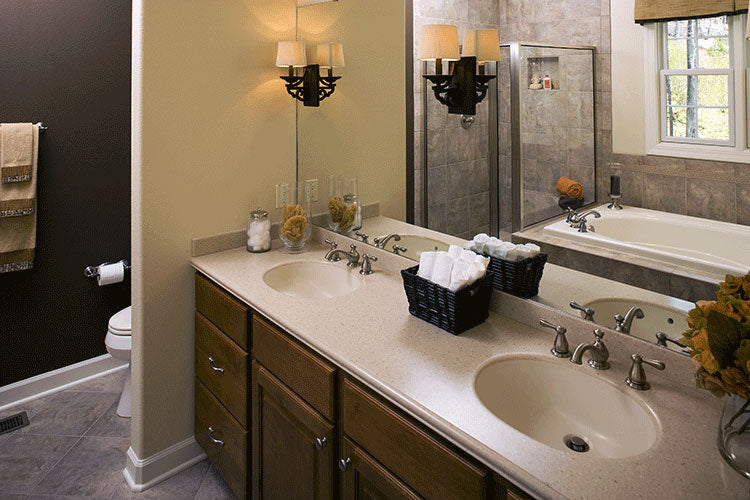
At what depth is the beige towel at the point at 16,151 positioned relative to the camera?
2.56m

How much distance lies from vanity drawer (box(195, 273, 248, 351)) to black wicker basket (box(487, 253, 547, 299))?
0.84 m

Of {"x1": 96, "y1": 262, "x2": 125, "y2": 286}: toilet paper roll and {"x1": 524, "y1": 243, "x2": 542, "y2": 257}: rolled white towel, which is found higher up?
{"x1": 524, "y1": 243, "x2": 542, "y2": 257}: rolled white towel

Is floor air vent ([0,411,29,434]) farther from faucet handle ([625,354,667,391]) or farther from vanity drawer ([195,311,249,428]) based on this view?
faucet handle ([625,354,667,391])

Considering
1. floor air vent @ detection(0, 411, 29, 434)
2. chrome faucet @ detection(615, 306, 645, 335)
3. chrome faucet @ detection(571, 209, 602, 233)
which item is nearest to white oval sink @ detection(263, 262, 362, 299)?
chrome faucet @ detection(571, 209, 602, 233)

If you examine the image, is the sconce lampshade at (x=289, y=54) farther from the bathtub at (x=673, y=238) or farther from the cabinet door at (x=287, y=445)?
the bathtub at (x=673, y=238)

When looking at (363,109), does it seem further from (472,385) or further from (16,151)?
(16,151)

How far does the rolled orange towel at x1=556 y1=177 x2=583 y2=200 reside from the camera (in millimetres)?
1464

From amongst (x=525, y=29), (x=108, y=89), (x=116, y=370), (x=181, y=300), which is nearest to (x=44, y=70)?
(x=108, y=89)

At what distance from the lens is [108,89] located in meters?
2.90

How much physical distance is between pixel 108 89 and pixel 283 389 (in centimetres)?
207

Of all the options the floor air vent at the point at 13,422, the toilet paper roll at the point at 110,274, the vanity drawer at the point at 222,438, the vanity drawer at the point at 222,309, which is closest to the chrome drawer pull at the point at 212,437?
the vanity drawer at the point at 222,438

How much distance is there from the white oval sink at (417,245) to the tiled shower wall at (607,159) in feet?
0.90

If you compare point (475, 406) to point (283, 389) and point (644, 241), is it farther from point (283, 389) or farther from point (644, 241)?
point (283, 389)

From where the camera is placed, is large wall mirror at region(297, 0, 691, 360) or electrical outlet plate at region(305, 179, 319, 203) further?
electrical outlet plate at region(305, 179, 319, 203)
